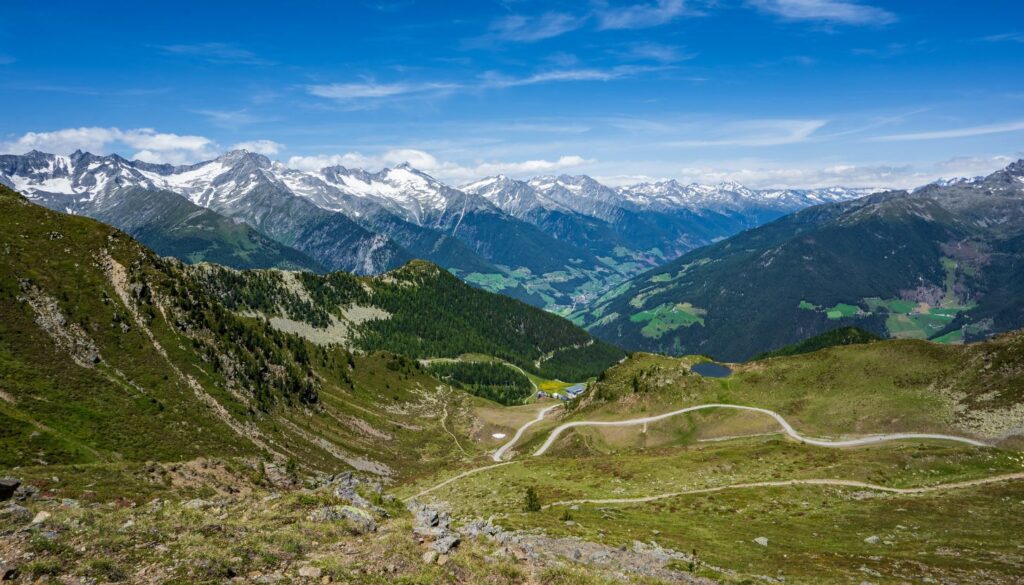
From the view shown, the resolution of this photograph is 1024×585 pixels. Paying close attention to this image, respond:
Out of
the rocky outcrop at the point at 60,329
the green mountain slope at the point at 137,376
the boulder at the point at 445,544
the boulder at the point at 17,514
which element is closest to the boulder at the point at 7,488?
the boulder at the point at 17,514

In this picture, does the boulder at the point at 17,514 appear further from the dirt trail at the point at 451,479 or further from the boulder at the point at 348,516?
the dirt trail at the point at 451,479

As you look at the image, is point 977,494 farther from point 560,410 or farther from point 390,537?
point 560,410

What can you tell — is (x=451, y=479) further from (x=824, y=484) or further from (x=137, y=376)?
(x=824, y=484)

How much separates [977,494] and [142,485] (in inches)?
4069

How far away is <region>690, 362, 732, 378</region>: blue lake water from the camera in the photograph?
162475 mm

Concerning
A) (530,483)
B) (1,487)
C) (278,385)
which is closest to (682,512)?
(530,483)

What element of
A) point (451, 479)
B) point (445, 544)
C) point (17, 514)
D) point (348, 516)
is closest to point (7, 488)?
point (17, 514)

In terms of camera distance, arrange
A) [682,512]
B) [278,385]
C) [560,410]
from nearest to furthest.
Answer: [682,512] → [278,385] → [560,410]

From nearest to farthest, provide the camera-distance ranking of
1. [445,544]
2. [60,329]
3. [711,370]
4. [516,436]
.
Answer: [445,544] < [60,329] < [516,436] < [711,370]

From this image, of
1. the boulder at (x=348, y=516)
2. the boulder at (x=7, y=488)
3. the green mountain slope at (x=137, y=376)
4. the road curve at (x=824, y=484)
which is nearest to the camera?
the boulder at (x=348, y=516)

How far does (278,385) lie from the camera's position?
439 ft

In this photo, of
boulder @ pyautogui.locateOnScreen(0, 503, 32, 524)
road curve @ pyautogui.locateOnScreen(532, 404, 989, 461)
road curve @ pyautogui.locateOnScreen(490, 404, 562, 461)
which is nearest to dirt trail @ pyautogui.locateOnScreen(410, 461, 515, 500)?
road curve @ pyautogui.locateOnScreen(532, 404, 989, 461)

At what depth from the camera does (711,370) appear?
561ft

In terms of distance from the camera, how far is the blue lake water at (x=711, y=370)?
16248cm
